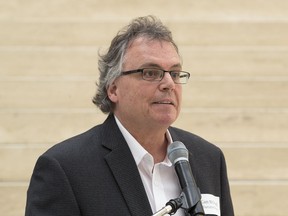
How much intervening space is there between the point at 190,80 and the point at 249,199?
1.26m

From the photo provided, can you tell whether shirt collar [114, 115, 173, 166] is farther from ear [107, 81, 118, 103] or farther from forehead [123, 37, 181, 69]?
forehead [123, 37, 181, 69]

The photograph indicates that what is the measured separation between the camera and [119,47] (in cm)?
262

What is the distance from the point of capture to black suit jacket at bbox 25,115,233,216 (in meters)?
2.37

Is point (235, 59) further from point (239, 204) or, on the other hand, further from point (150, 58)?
point (150, 58)

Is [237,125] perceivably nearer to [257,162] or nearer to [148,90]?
[257,162]

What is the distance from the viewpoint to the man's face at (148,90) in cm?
246

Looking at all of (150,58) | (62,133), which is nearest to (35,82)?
(62,133)

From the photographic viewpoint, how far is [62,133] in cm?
509

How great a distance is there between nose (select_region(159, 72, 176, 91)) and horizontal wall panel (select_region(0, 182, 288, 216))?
7.56 feet

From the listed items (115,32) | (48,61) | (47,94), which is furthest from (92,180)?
(115,32)

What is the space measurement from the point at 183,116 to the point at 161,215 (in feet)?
10.5

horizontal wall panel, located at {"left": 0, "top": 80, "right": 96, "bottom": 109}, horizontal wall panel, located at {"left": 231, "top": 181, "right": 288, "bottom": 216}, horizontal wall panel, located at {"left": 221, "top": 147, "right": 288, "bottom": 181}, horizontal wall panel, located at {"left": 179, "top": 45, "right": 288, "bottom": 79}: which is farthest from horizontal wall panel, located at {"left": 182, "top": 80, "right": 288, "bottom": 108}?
horizontal wall panel, located at {"left": 231, "top": 181, "right": 288, "bottom": 216}

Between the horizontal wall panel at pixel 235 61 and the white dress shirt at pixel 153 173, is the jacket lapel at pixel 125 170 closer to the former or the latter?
the white dress shirt at pixel 153 173

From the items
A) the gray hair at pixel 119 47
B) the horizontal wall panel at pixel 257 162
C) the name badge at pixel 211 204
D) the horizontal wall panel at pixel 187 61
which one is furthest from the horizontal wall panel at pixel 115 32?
the name badge at pixel 211 204
